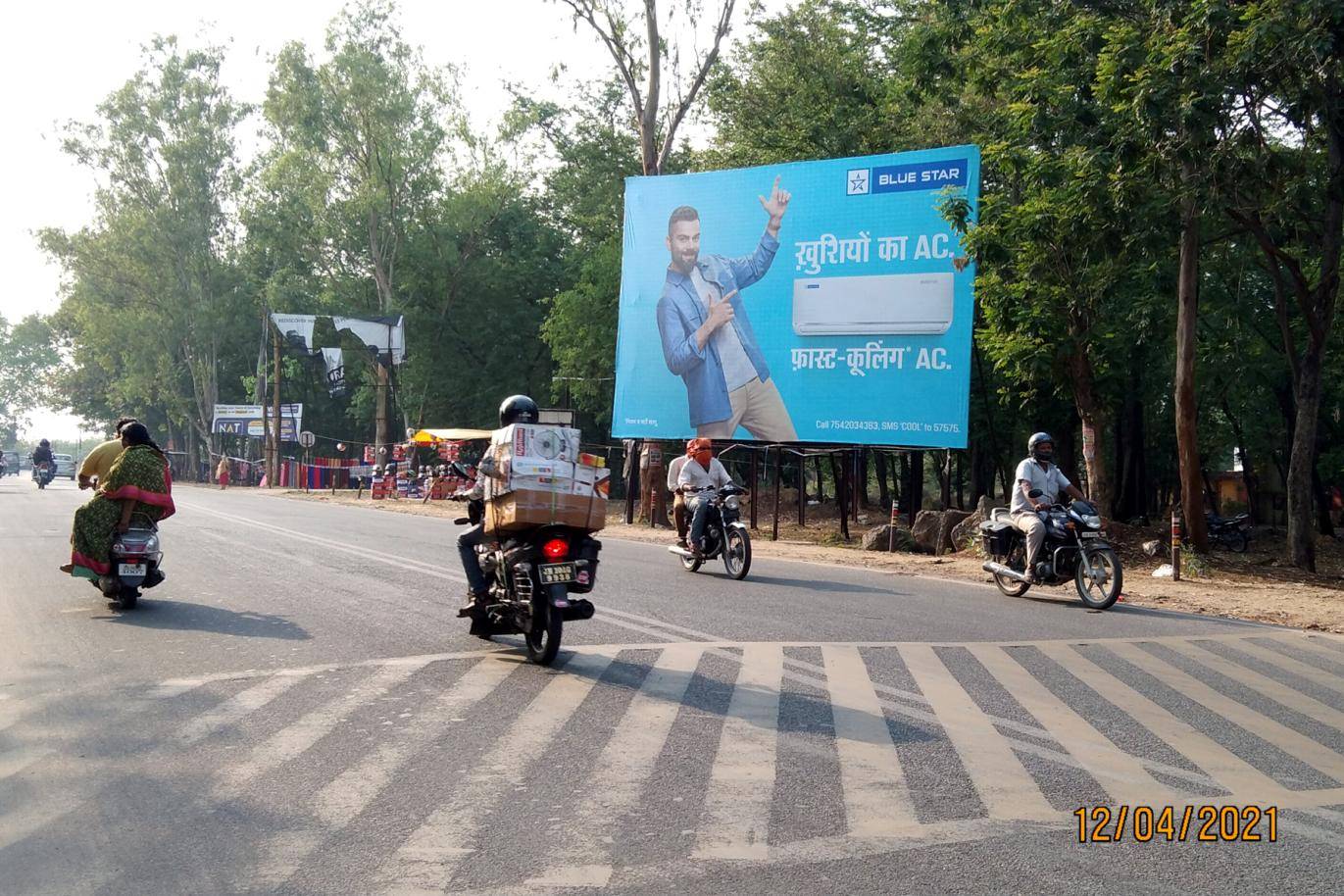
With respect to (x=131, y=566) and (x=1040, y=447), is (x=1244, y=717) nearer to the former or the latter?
(x=1040, y=447)

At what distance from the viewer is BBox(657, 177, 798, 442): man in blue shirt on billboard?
2462cm

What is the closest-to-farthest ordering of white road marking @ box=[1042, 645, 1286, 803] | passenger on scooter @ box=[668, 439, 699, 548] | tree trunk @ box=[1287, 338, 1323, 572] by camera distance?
1. white road marking @ box=[1042, 645, 1286, 803]
2. passenger on scooter @ box=[668, 439, 699, 548]
3. tree trunk @ box=[1287, 338, 1323, 572]

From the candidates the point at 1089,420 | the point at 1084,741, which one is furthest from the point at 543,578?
the point at 1089,420

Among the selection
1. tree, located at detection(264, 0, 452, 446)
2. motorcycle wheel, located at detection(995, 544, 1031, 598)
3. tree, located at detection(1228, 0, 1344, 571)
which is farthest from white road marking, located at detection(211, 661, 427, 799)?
tree, located at detection(264, 0, 452, 446)

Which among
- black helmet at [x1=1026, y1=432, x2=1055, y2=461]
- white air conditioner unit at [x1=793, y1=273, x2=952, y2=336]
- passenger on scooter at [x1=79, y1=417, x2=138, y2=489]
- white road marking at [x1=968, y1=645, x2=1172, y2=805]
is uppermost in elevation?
white air conditioner unit at [x1=793, y1=273, x2=952, y2=336]

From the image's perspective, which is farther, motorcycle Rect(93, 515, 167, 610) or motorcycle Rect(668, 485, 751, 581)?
motorcycle Rect(668, 485, 751, 581)

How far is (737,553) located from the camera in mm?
14648

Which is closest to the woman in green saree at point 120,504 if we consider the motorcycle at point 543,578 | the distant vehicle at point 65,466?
the motorcycle at point 543,578

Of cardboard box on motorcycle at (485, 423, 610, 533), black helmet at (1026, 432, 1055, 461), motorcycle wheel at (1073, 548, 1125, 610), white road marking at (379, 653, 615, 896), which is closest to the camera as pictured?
white road marking at (379, 653, 615, 896)

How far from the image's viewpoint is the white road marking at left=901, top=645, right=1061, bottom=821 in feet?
16.4

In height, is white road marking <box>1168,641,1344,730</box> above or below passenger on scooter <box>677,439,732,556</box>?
below

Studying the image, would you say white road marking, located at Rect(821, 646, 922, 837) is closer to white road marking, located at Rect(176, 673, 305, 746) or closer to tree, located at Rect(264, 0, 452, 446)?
white road marking, located at Rect(176, 673, 305, 746)

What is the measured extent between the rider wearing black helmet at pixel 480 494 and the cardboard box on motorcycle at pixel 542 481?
13cm

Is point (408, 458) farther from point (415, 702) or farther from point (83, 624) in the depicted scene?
point (415, 702)
